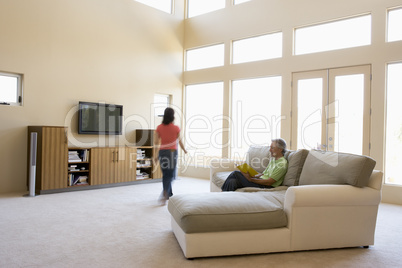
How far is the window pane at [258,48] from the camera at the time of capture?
6.16 meters

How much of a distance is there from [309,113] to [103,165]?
3931mm

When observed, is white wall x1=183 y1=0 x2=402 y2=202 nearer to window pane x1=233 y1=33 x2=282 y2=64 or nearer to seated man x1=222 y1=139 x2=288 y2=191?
window pane x1=233 y1=33 x2=282 y2=64

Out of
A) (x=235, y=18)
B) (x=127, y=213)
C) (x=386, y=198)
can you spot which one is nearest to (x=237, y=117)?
(x=235, y=18)

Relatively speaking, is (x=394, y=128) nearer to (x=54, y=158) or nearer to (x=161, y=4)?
(x=54, y=158)

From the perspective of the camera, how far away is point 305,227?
2.59 metres

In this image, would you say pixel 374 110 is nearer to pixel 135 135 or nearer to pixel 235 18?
pixel 235 18

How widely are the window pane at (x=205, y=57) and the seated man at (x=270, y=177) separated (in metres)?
3.92

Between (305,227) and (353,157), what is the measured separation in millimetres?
820

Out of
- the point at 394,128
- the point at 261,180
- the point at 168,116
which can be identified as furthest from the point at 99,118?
the point at 394,128

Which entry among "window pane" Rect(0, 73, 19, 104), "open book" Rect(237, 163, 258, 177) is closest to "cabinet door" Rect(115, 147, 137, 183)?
"window pane" Rect(0, 73, 19, 104)

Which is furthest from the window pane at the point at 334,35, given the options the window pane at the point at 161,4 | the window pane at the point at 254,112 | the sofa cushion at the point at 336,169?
the window pane at the point at 161,4

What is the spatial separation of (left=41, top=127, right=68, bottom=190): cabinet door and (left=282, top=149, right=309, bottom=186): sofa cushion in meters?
3.63

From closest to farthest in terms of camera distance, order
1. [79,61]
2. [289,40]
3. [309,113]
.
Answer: [309,113] → [79,61] → [289,40]

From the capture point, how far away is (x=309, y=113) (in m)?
5.63
